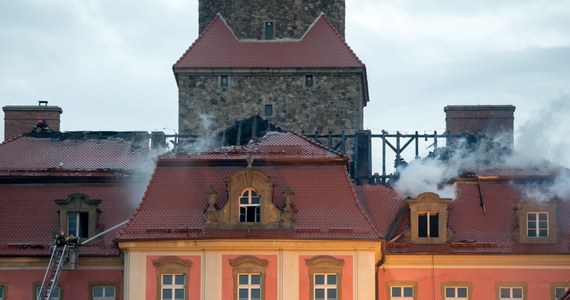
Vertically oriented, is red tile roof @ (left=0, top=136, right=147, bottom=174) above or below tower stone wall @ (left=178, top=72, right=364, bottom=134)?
below

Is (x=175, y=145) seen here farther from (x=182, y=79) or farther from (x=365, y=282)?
(x=365, y=282)

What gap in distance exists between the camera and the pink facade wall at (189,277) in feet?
252

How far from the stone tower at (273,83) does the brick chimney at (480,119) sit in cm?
601

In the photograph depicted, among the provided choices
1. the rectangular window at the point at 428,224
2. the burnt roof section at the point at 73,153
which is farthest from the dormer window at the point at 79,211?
the rectangular window at the point at 428,224

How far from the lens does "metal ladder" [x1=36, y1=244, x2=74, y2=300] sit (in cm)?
7888

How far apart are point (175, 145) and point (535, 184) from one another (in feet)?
53.8

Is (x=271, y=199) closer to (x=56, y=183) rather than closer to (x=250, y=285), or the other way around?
(x=250, y=285)

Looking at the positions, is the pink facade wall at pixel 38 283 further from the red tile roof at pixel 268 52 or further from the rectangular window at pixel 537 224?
the red tile roof at pixel 268 52

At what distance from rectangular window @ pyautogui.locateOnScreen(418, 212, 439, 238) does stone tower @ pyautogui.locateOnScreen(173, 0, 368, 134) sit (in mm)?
18655

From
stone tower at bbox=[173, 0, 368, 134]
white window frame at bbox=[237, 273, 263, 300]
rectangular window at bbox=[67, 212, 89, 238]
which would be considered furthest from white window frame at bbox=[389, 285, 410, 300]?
stone tower at bbox=[173, 0, 368, 134]

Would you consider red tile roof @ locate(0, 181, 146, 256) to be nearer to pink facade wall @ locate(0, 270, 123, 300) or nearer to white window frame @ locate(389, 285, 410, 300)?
pink facade wall @ locate(0, 270, 123, 300)

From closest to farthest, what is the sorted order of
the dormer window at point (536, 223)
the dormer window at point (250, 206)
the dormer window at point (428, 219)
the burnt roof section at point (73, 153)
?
1. the dormer window at point (250, 206)
2. the dormer window at point (536, 223)
3. the dormer window at point (428, 219)
4. the burnt roof section at point (73, 153)

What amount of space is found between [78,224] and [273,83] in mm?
20765

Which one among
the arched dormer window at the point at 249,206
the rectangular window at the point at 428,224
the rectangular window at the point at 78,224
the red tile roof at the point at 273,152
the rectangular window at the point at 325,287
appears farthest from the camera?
the rectangular window at the point at 78,224
